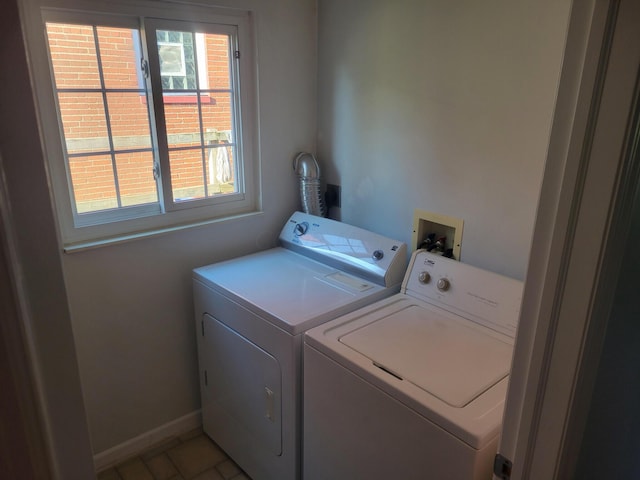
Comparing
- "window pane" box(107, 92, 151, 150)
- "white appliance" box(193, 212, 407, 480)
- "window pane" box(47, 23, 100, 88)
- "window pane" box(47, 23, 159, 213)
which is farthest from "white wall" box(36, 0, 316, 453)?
"window pane" box(47, 23, 100, 88)

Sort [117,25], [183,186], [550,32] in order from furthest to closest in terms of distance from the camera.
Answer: [183,186]
[117,25]
[550,32]

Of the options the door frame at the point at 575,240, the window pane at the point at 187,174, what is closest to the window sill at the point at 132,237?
the window pane at the point at 187,174

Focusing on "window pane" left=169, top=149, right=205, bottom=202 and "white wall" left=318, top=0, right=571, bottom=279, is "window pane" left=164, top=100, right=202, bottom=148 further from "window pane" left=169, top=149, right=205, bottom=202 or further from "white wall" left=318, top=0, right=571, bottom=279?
"white wall" left=318, top=0, right=571, bottom=279

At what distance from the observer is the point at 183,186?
7.25 ft

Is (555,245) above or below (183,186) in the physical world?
above

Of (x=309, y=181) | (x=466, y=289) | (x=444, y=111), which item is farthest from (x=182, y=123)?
(x=466, y=289)

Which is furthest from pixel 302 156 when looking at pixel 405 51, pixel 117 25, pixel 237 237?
pixel 117 25

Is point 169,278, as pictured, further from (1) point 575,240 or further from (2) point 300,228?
(1) point 575,240

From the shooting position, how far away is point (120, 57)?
1909 millimetres

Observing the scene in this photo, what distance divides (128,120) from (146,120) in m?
0.08

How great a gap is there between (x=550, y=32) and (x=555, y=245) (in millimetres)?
1143

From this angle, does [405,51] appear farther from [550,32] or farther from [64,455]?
[64,455]

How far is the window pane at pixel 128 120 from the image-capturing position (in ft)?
6.36

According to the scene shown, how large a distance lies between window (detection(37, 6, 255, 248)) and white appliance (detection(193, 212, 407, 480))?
0.39 metres
